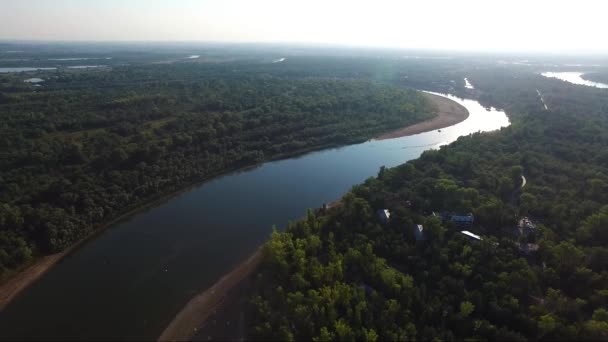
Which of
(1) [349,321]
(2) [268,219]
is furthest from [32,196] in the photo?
(1) [349,321]

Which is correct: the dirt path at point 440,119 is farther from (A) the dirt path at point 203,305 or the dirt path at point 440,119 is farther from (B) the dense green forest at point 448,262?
(A) the dirt path at point 203,305

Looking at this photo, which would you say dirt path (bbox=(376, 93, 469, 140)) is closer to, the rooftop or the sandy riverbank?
the rooftop

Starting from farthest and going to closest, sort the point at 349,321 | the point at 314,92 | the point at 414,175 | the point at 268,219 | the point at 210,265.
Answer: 1. the point at 314,92
2. the point at 414,175
3. the point at 268,219
4. the point at 210,265
5. the point at 349,321

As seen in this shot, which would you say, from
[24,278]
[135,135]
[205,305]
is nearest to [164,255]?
[205,305]

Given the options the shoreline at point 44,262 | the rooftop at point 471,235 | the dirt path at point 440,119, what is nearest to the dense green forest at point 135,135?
the shoreline at point 44,262

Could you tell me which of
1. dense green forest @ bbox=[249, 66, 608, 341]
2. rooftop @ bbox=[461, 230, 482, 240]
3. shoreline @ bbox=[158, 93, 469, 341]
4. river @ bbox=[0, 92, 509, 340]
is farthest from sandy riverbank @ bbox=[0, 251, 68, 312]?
rooftop @ bbox=[461, 230, 482, 240]

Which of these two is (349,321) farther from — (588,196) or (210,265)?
(588,196)

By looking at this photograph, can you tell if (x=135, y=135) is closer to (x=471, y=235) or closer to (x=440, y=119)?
(x=471, y=235)
